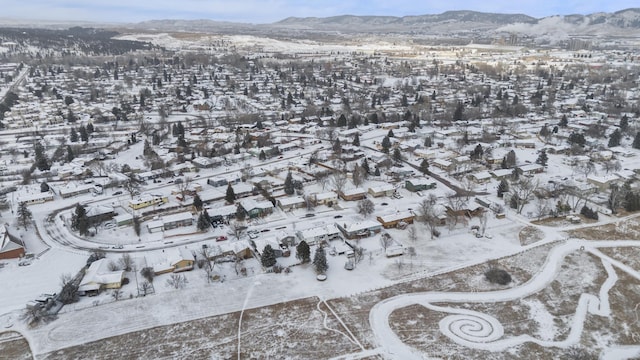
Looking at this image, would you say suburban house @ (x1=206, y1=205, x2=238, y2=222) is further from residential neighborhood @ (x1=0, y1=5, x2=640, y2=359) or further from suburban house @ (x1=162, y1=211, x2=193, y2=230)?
suburban house @ (x1=162, y1=211, x2=193, y2=230)

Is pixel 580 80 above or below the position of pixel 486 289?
above

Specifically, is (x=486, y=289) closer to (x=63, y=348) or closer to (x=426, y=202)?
(x=426, y=202)

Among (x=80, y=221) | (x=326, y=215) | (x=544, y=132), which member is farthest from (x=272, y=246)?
(x=544, y=132)

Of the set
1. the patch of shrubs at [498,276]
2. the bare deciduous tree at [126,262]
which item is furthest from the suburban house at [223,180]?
the patch of shrubs at [498,276]

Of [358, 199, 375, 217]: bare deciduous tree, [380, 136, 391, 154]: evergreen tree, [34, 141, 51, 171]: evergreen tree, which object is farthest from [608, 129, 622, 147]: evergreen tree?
[34, 141, 51, 171]: evergreen tree

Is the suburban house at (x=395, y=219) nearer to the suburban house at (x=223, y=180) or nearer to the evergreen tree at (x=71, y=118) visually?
the suburban house at (x=223, y=180)

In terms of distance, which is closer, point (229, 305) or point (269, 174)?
point (229, 305)

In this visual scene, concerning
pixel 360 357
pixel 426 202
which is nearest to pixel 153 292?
pixel 360 357
